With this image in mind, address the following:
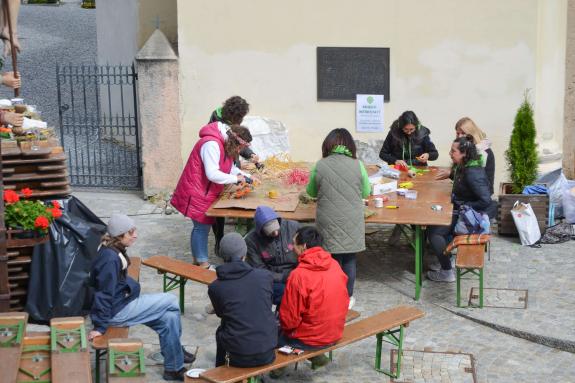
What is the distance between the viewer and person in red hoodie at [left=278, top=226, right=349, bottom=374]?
757 cm

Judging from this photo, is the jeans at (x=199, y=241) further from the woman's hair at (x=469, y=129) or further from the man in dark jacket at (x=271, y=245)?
the woman's hair at (x=469, y=129)

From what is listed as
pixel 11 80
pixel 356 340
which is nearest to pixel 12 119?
pixel 11 80

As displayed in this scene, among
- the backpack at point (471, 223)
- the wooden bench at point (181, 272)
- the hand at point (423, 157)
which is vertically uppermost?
the hand at point (423, 157)

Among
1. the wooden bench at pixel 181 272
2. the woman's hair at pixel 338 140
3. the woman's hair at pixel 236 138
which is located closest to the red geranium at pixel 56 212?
the wooden bench at pixel 181 272

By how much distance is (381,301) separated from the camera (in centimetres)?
1018

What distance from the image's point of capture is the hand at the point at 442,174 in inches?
450

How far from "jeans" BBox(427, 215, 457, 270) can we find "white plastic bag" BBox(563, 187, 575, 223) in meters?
2.48

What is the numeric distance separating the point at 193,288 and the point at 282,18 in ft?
13.9

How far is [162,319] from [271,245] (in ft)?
4.03

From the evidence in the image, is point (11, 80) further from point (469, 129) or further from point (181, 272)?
point (469, 129)

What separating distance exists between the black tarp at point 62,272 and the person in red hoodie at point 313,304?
2.31 m

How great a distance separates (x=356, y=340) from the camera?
800cm

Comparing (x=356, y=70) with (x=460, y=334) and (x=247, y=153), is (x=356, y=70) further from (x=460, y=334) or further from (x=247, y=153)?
(x=460, y=334)

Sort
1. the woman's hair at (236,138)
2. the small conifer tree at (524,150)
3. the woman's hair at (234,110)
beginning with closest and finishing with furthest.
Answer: the woman's hair at (236,138)
the woman's hair at (234,110)
the small conifer tree at (524,150)
